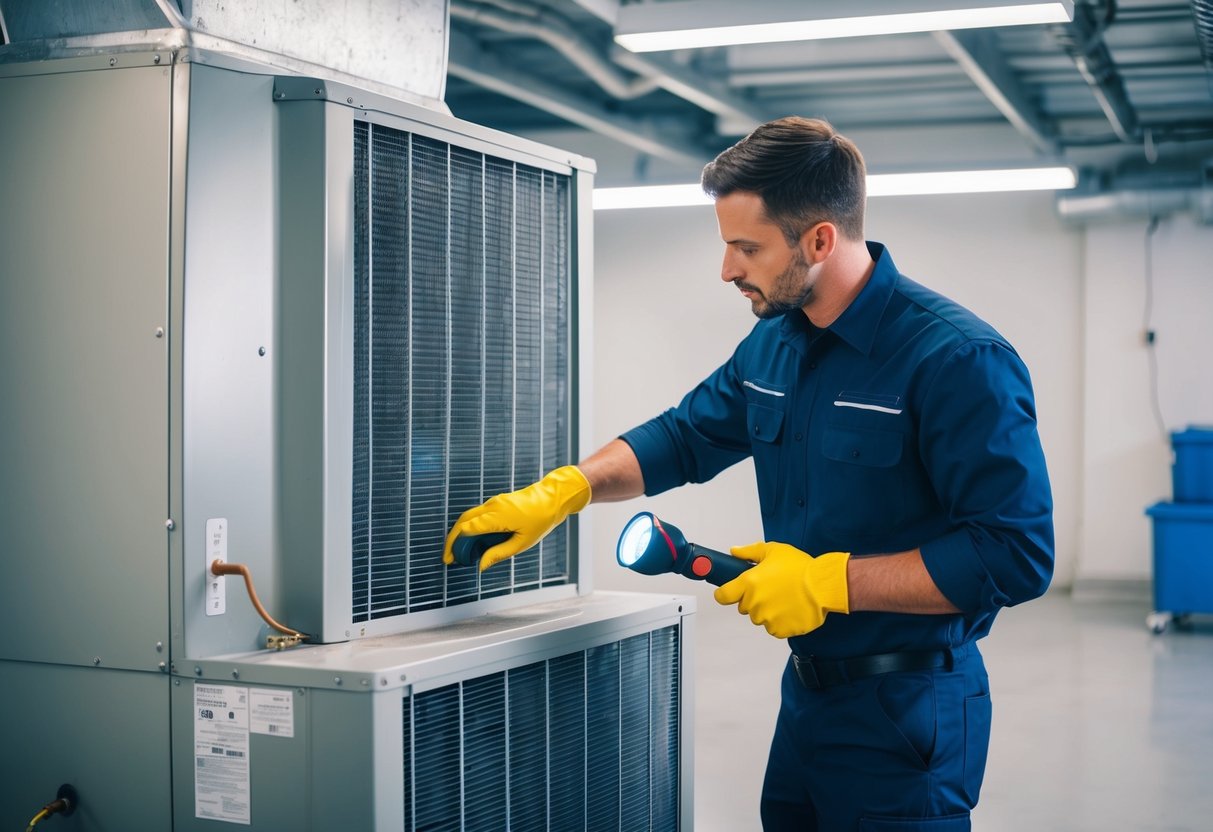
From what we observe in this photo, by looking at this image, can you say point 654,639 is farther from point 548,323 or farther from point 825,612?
point 548,323

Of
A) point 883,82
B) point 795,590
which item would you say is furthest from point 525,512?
point 883,82

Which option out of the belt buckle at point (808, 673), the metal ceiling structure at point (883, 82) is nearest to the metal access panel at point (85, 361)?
the belt buckle at point (808, 673)

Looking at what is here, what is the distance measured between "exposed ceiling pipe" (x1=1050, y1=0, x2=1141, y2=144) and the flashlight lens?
10.7 ft

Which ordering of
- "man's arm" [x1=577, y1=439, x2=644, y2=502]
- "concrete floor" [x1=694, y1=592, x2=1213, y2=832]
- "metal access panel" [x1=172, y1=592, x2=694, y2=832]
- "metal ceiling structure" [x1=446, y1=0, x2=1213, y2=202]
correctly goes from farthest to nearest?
"metal ceiling structure" [x1=446, y1=0, x2=1213, y2=202]
"concrete floor" [x1=694, y1=592, x2=1213, y2=832]
"man's arm" [x1=577, y1=439, x2=644, y2=502]
"metal access panel" [x1=172, y1=592, x2=694, y2=832]

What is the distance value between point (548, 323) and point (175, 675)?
867 millimetres

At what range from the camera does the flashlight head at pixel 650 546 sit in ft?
5.87

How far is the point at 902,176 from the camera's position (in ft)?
19.1

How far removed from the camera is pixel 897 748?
174cm

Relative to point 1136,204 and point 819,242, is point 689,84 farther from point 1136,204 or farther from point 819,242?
point 819,242

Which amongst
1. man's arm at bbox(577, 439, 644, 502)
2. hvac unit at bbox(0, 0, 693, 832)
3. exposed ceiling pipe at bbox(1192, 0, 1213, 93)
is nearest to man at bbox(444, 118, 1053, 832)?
man's arm at bbox(577, 439, 644, 502)

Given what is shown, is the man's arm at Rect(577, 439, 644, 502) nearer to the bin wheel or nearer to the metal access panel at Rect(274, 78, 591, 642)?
the metal access panel at Rect(274, 78, 591, 642)

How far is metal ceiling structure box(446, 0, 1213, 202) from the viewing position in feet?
15.7

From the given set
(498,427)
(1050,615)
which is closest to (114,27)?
(498,427)

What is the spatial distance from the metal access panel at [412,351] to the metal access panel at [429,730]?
0.10m
